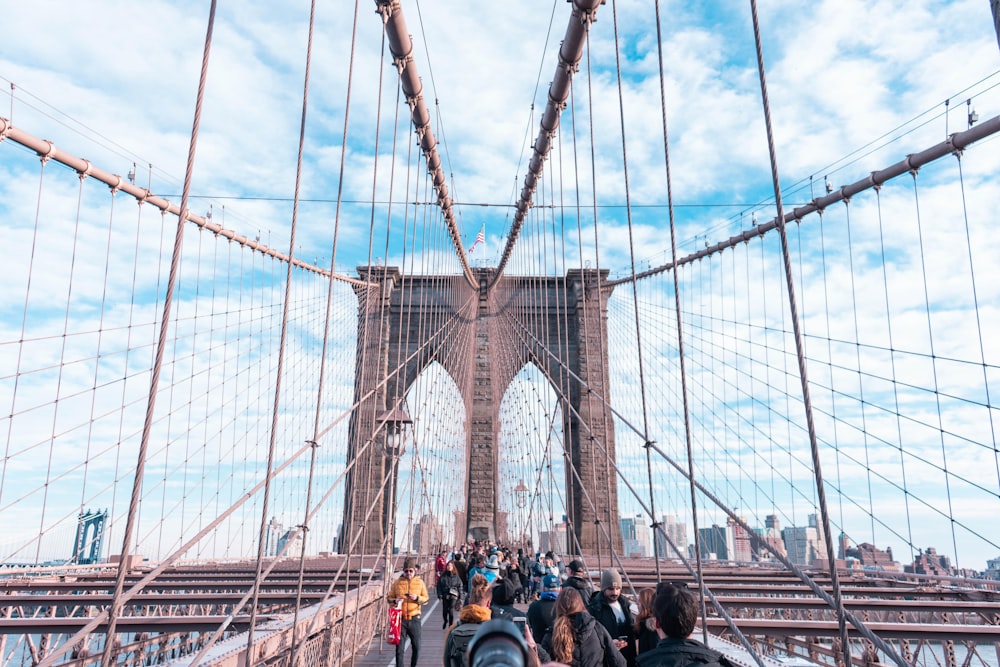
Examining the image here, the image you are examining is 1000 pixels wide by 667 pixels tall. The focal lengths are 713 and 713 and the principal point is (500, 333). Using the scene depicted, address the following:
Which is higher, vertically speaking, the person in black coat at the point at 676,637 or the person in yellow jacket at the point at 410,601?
the person in black coat at the point at 676,637

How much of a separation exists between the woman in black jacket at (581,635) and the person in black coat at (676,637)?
19.1 inches

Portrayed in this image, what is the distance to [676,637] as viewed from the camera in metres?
2.01

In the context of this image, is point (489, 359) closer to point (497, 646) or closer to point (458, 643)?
point (458, 643)

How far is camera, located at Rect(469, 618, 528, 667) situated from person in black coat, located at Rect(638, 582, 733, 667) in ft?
3.75

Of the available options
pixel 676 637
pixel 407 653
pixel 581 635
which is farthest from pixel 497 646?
pixel 407 653

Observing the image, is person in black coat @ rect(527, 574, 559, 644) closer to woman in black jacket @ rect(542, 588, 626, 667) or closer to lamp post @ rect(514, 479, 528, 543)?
woman in black jacket @ rect(542, 588, 626, 667)

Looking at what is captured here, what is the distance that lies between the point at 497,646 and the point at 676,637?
1.25m

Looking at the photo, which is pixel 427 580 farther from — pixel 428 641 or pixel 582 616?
pixel 582 616

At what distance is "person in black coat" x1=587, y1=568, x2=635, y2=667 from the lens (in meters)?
3.26

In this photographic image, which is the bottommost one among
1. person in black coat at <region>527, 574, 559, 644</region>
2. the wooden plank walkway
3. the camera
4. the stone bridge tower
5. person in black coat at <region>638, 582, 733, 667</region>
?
the wooden plank walkway

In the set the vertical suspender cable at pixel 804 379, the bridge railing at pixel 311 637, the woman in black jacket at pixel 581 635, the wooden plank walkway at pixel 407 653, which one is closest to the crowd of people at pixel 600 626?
the woman in black jacket at pixel 581 635

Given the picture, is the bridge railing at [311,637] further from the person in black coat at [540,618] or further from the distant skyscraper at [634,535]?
the distant skyscraper at [634,535]

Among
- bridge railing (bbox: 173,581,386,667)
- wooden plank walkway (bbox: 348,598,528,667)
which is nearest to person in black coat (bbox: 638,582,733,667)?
bridge railing (bbox: 173,581,386,667)

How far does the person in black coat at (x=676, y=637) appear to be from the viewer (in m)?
1.92
